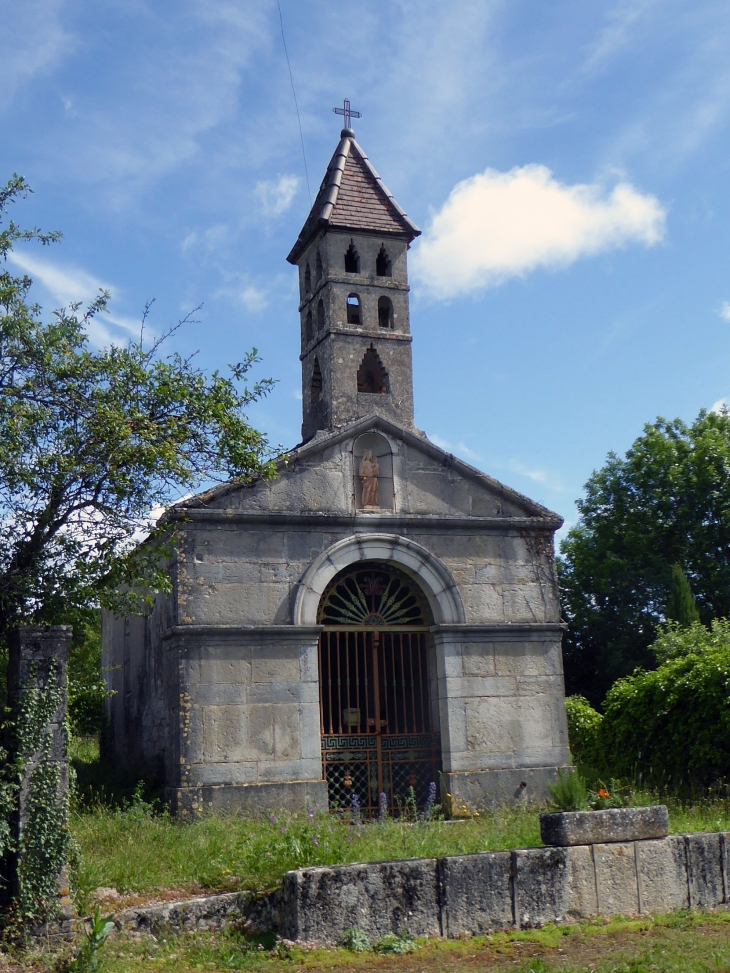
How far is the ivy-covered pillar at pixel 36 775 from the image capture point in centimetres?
761

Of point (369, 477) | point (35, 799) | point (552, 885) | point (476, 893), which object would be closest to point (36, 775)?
point (35, 799)

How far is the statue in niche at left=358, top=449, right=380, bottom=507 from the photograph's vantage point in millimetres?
13211

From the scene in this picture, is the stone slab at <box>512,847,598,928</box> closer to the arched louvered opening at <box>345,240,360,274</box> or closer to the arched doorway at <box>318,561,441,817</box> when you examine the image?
the arched doorway at <box>318,561,441,817</box>

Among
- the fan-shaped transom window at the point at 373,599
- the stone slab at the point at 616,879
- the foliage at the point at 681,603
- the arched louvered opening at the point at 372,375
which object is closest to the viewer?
the stone slab at the point at 616,879

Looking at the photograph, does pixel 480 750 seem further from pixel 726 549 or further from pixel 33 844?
pixel 726 549

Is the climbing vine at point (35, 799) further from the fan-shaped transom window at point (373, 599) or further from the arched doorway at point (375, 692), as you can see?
the fan-shaped transom window at point (373, 599)

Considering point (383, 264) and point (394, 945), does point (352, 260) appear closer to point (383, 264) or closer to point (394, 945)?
point (383, 264)

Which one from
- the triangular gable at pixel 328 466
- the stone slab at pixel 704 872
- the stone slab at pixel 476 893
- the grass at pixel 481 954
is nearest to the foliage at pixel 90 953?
the grass at pixel 481 954

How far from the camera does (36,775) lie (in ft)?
25.7

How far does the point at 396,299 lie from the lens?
15805 millimetres

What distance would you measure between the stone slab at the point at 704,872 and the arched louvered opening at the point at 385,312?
9376mm

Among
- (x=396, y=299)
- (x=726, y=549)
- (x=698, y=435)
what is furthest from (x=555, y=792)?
(x=698, y=435)

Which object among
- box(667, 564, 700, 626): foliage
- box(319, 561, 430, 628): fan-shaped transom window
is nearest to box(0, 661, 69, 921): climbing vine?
box(319, 561, 430, 628): fan-shaped transom window

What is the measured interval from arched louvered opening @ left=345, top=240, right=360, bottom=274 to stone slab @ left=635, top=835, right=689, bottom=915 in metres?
10.2
